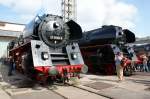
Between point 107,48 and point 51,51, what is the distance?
5266 mm

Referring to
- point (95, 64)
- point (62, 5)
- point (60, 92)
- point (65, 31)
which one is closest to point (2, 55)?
point (62, 5)

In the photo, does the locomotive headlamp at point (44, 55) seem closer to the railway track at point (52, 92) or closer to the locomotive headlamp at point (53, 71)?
the locomotive headlamp at point (53, 71)

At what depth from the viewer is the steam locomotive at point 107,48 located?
588 inches

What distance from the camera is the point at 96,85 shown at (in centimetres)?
1032

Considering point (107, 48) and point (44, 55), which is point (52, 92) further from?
point (107, 48)

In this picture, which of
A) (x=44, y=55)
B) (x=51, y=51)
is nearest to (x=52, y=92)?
(x=44, y=55)

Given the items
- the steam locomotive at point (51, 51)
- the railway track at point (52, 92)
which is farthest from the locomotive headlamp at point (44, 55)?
the railway track at point (52, 92)

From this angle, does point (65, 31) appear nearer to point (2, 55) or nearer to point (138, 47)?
point (138, 47)

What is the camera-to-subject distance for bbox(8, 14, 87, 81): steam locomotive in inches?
392

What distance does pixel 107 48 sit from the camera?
15195 millimetres

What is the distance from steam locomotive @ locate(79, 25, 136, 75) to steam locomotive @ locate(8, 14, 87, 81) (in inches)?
153

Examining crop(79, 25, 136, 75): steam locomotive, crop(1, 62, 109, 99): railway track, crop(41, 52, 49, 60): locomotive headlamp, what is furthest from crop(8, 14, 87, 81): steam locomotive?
crop(79, 25, 136, 75): steam locomotive

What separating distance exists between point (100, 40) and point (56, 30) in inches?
220

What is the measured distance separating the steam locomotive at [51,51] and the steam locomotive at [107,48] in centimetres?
388
